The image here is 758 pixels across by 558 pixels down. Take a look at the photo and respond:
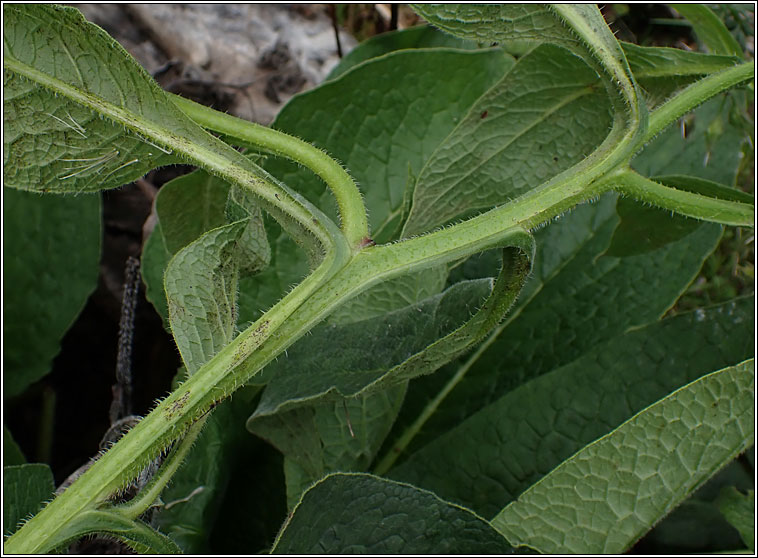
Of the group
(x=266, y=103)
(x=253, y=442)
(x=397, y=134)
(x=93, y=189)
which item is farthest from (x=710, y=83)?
(x=266, y=103)

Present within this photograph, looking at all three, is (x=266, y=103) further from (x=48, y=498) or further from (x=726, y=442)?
(x=726, y=442)

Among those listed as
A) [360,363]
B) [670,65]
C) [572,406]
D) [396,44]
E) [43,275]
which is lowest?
[572,406]

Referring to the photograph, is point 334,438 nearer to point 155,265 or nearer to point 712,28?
point 155,265

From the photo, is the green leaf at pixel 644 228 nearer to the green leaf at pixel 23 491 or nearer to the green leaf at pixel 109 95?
the green leaf at pixel 109 95

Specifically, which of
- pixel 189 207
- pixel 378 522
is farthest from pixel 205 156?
pixel 378 522

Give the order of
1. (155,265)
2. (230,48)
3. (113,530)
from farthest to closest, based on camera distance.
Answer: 1. (230,48)
2. (155,265)
3. (113,530)

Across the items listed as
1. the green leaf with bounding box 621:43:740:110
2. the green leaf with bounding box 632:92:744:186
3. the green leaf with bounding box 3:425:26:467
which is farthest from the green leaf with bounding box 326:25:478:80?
the green leaf with bounding box 3:425:26:467

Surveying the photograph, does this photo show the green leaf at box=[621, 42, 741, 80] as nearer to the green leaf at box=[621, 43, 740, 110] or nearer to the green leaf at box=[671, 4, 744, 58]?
the green leaf at box=[621, 43, 740, 110]
